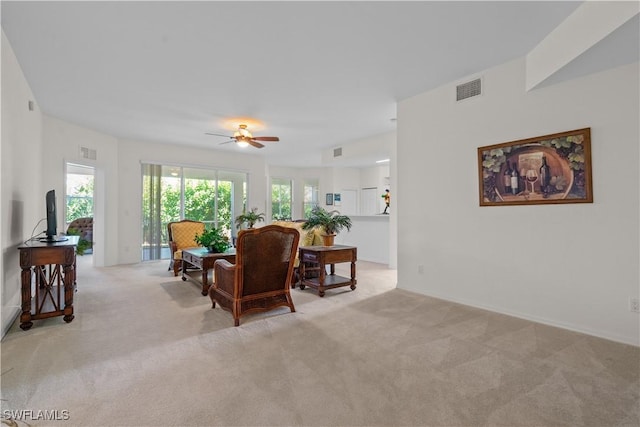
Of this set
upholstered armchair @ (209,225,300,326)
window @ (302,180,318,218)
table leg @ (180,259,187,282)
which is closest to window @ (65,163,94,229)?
table leg @ (180,259,187,282)

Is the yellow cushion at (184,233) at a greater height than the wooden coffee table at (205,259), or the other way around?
the yellow cushion at (184,233)

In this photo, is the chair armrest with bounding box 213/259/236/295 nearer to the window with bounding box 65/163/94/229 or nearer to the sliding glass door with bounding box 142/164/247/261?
the sliding glass door with bounding box 142/164/247/261

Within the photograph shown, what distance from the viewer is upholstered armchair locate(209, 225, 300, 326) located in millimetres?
3100

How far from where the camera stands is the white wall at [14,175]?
287 centimetres

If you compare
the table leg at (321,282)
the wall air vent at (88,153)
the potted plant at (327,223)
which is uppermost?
the wall air vent at (88,153)

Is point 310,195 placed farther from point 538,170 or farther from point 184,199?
point 538,170

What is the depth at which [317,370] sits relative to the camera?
222cm

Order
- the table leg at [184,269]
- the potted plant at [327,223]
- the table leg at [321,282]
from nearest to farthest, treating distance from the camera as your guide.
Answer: the table leg at [321,282]
the potted plant at [327,223]
the table leg at [184,269]

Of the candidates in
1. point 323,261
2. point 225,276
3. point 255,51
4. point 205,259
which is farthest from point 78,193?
point 255,51

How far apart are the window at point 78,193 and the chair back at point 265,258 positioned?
835 centimetres

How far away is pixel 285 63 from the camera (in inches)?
136

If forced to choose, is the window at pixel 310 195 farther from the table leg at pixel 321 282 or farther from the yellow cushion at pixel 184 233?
the table leg at pixel 321 282

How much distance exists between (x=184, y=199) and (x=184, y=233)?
197 cm

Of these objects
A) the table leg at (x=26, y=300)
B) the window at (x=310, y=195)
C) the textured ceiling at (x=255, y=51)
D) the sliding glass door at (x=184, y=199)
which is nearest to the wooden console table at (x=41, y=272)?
the table leg at (x=26, y=300)
